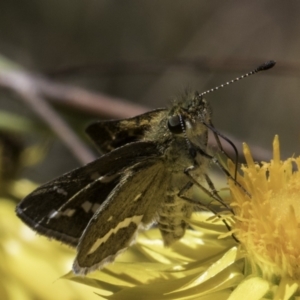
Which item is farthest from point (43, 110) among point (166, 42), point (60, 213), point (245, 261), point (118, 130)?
point (166, 42)

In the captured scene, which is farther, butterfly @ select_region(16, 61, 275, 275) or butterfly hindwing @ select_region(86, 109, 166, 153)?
butterfly hindwing @ select_region(86, 109, 166, 153)

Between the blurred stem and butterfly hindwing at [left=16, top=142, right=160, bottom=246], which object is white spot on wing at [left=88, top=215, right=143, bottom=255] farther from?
the blurred stem

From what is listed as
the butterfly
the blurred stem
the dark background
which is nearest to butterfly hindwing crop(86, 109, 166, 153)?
the butterfly

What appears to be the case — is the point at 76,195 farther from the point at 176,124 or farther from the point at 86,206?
the point at 176,124

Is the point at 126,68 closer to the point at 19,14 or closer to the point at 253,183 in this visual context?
the point at 253,183

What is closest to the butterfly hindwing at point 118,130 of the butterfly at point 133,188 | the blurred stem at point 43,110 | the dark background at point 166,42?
the butterfly at point 133,188

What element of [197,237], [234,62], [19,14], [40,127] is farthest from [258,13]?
[197,237]
